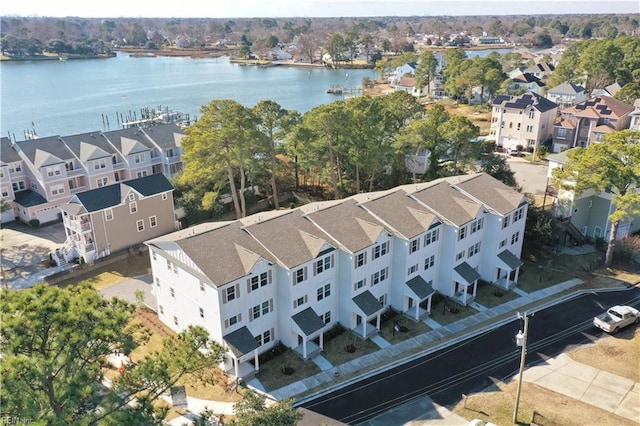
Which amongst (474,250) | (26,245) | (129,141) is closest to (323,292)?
(474,250)

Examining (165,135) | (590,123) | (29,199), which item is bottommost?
(29,199)

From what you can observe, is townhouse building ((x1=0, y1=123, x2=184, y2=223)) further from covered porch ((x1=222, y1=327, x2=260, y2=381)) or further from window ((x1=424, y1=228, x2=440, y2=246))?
window ((x1=424, y1=228, x2=440, y2=246))

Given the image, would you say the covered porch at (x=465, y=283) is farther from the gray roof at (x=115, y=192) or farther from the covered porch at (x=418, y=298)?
the gray roof at (x=115, y=192)

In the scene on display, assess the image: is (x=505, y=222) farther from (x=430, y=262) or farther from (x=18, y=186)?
(x=18, y=186)

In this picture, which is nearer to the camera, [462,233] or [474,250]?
[462,233]

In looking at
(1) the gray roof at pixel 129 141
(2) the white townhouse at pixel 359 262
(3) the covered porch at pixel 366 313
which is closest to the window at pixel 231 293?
(2) the white townhouse at pixel 359 262

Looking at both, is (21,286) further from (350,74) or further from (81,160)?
(350,74)

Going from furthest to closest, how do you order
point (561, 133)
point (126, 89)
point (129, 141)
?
point (126, 89) < point (561, 133) < point (129, 141)
